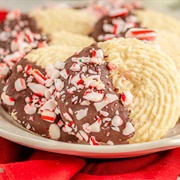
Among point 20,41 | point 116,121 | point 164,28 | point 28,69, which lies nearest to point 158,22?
point 164,28

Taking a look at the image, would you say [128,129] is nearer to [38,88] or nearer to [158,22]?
[38,88]

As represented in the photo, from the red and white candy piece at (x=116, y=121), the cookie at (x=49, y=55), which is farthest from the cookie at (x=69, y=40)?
the red and white candy piece at (x=116, y=121)

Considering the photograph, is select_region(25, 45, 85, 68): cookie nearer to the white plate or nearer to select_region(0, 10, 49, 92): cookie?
select_region(0, 10, 49, 92): cookie

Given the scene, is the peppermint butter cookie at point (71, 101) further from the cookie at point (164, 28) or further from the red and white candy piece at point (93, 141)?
the cookie at point (164, 28)

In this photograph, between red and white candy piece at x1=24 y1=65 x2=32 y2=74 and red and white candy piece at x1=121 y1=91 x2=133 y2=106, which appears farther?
red and white candy piece at x1=24 y1=65 x2=32 y2=74

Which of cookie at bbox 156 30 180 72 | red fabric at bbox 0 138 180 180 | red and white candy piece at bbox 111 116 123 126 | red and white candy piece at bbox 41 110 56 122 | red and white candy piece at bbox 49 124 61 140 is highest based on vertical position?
cookie at bbox 156 30 180 72

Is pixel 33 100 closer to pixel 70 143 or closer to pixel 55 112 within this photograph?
pixel 55 112

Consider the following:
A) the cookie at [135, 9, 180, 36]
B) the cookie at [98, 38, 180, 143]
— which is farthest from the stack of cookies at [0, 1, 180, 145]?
the cookie at [135, 9, 180, 36]
